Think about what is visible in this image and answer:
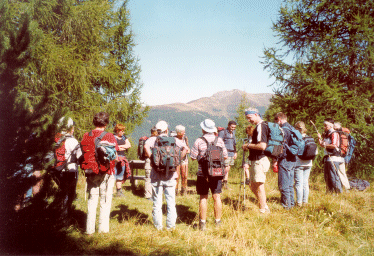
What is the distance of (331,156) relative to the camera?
19.8ft

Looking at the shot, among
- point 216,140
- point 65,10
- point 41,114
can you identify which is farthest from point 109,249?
point 65,10

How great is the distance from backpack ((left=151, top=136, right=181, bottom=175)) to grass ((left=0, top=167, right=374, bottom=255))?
1.01 metres

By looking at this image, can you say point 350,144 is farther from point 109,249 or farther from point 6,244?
point 6,244

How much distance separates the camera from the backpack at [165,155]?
4.15m

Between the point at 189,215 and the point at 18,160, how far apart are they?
3.67 m

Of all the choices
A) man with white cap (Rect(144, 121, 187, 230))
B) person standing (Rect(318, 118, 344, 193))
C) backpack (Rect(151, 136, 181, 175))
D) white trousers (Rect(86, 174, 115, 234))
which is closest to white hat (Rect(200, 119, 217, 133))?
backpack (Rect(151, 136, 181, 175))

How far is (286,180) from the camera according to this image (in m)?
5.28

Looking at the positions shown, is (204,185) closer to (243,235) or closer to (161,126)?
(243,235)

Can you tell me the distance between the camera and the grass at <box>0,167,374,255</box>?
136 inches

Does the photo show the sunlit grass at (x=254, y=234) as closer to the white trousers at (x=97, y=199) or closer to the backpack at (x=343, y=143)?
the white trousers at (x=97, y=199)

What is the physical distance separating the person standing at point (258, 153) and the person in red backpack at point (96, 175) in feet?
7.84

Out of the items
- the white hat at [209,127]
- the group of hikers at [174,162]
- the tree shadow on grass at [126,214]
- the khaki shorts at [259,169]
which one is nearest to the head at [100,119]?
the group of hikers at [174,162]

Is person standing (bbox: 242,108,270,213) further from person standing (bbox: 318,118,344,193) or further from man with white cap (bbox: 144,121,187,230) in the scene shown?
person standing (bbox: 318,118,344,193)

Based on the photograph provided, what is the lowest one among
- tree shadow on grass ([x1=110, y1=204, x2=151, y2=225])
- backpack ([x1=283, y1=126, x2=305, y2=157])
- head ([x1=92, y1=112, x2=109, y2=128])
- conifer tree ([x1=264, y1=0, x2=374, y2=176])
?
tree shadow on grass ([x1=110, y1=204, x2=151, y2=225])
